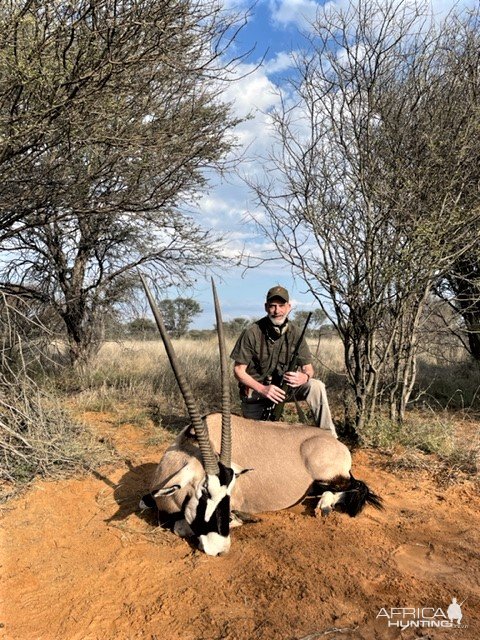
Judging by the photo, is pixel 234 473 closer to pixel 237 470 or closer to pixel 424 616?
pixel 237 470

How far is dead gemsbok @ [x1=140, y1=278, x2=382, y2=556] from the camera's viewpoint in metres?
3.23

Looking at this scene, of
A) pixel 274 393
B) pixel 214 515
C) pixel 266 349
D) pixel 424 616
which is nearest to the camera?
pixel 424 616

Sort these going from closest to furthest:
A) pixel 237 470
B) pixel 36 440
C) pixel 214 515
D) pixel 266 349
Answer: pixel 214 515
pixel 237 470
pixel 36 440
pixel 266 349

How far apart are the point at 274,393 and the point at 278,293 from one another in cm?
104

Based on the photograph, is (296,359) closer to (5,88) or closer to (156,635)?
(156,635)

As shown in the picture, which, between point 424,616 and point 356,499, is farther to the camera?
point 356,499

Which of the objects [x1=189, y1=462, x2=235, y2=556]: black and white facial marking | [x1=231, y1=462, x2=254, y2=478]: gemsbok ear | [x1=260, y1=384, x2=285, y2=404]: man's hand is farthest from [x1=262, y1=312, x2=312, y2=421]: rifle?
[x1=189, y1=462, x2=235, y2=556]: black and white facial marking

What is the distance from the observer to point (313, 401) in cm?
507

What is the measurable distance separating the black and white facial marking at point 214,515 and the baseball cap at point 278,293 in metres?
2.18

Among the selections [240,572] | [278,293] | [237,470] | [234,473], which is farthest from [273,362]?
[240,572]

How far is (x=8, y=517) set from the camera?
3.59 m

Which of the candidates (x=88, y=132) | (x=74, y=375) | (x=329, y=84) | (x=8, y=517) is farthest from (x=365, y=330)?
(x=74, y=375)

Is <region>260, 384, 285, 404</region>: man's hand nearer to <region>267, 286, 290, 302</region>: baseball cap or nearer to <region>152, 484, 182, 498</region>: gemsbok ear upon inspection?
<region>267, 286, 290, 302</region>: baseball cap

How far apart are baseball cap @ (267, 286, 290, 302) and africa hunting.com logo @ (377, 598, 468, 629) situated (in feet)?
10.1
